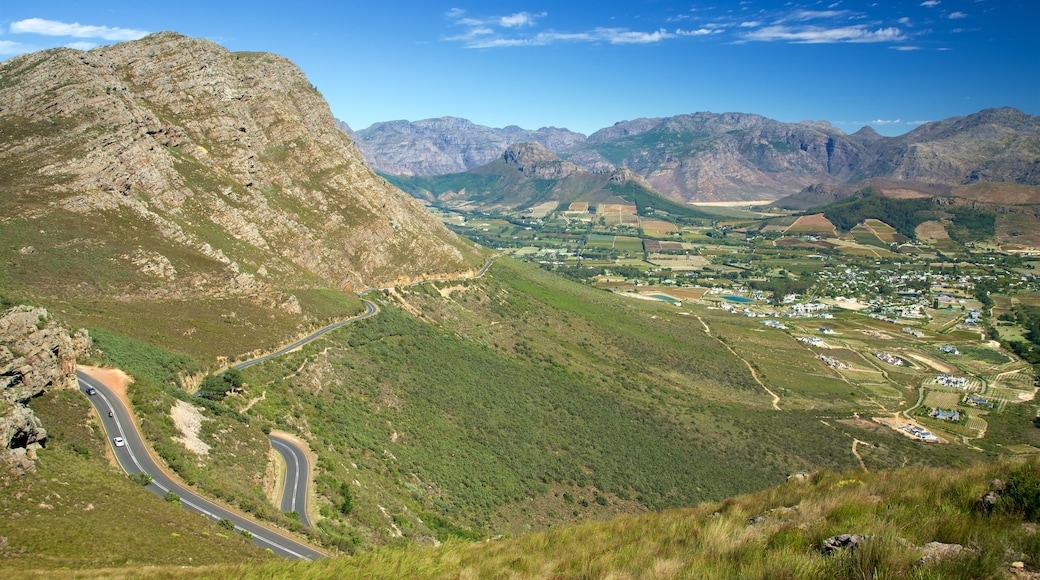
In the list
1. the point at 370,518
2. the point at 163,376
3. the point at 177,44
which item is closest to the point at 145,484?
the point at 370,518

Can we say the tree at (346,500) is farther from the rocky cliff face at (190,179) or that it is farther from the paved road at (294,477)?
the rocky cliff face at (190,179)

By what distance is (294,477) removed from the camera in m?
32.5

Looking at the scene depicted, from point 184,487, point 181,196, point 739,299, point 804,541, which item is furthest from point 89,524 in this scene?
point 739,299

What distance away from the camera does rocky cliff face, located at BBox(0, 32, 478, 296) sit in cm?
5288

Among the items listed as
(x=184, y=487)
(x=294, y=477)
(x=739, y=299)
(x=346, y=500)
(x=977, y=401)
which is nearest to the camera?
(x=184, y=487)

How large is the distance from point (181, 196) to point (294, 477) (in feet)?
150

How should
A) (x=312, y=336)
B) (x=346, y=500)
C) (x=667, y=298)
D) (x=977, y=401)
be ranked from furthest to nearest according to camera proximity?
(x=667, y=298)
(x=977, y=401)
(x=312, y=336)
(x=346, y=500)

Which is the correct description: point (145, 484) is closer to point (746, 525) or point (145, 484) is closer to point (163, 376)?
point (163, 376)

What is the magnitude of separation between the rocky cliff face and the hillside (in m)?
0.20

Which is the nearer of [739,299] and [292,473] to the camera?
[292,473]

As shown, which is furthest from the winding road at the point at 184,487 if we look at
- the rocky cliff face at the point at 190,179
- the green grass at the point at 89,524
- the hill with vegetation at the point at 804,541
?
the rocky cliff face at the point at 190,179

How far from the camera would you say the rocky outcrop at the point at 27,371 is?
827 inches

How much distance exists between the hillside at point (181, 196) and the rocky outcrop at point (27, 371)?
12.5 meters

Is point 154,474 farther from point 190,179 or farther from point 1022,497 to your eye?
point 190,179
